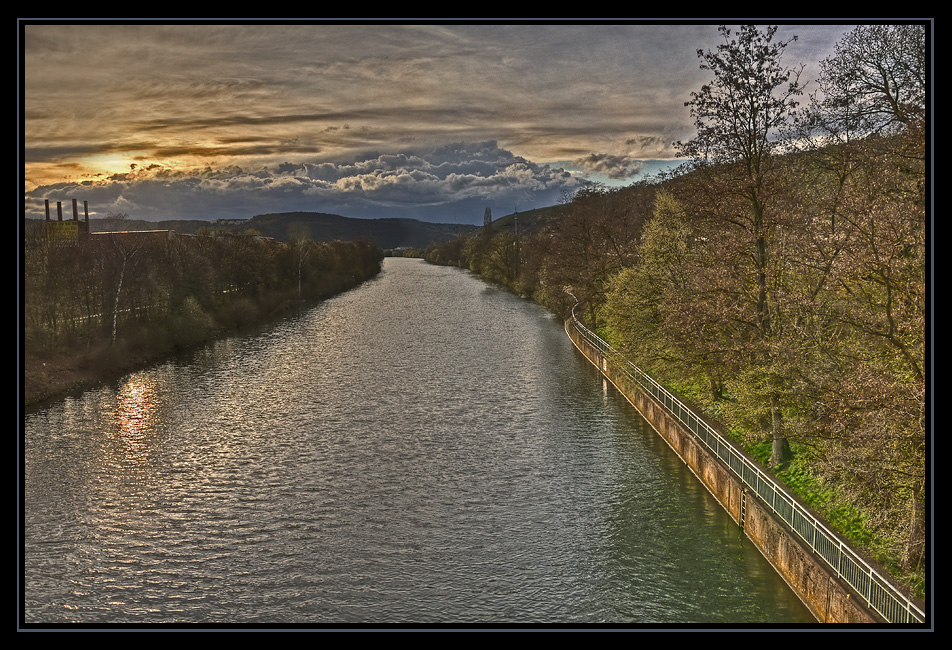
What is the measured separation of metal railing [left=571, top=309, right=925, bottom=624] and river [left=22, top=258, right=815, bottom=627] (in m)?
1.39

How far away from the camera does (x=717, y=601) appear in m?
16.5

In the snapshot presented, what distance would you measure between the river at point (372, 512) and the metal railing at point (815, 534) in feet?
4.55

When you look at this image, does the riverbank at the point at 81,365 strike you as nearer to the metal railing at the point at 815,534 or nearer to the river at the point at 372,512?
the river at the point at 372,512

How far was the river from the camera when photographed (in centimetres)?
1659

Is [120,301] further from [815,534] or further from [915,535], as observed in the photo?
[915,535]

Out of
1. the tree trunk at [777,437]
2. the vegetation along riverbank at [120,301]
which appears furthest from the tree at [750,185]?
the vegetation along riverbank at [120,301]

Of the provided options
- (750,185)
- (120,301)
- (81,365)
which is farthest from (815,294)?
(120,301)

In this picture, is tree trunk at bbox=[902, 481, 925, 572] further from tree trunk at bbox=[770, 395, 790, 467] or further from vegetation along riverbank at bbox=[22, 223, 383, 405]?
vegetation along riverbank at bbox=[22, 223, 383, 405]

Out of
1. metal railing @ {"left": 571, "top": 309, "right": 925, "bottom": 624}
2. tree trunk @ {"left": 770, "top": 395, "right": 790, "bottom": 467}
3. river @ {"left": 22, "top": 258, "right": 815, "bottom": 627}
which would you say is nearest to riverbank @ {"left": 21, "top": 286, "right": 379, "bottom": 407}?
river @ {"left": 22, "top": 258, "right": 815, "bottom": 627}

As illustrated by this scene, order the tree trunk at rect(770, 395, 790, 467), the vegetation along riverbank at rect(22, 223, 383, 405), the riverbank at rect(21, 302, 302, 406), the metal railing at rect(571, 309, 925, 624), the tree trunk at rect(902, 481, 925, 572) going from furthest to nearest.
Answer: the vegetation along riverbank at rect(22, 223, 383, 405)
the riverbank at rect(21, 302, 302, 406)
the tree trunk at rect(770, 395, 790, 467)
the tree trunk at rect(902, 481, 925, 572)
the metal railing at rect(571, 309, 925, 624)

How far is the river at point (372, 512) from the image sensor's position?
16592mm

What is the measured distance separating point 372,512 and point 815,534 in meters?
11.8
